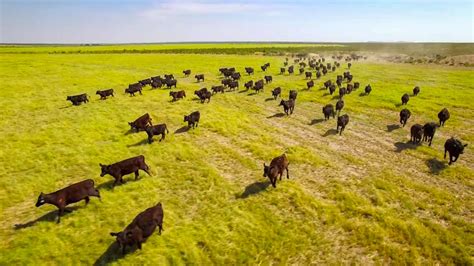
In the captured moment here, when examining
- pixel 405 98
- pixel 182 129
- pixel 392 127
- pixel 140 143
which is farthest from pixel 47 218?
pixel 405 98

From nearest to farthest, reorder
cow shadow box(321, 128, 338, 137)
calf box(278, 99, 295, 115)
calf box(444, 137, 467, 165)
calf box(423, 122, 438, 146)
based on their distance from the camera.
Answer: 1. calf box(444, 137, 467, 165)
2. calf box(423, 122, 438, 146)
3. cow shadow box(321, 128, 338, 137)
4. calf box(278, 99, 295, 115)

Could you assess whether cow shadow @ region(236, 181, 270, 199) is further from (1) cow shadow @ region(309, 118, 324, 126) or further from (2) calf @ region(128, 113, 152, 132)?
(1) cow shadow @ region(309, 118, 324, 126)

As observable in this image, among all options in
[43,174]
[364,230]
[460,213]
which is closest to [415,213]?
[460,213]

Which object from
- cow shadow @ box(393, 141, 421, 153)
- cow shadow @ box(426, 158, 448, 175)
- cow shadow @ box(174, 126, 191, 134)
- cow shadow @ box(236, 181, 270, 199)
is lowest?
cow shadow @ box(236, 181, 270, 199)

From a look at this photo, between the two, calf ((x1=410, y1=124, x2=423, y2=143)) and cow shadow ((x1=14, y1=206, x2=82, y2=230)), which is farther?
calf ((x1=410, y1=124, x2=423, y2=143))

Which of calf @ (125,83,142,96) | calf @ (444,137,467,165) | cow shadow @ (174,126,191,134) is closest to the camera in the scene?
calf @ (444,137,467,165)

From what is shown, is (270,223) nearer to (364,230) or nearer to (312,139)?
(364,230)

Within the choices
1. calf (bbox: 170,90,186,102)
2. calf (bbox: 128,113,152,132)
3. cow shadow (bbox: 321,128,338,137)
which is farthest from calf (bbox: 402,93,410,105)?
calf (bbox: 128,113,152,132)

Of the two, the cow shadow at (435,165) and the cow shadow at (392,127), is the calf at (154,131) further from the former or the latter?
the cow shadow at (392,127)
